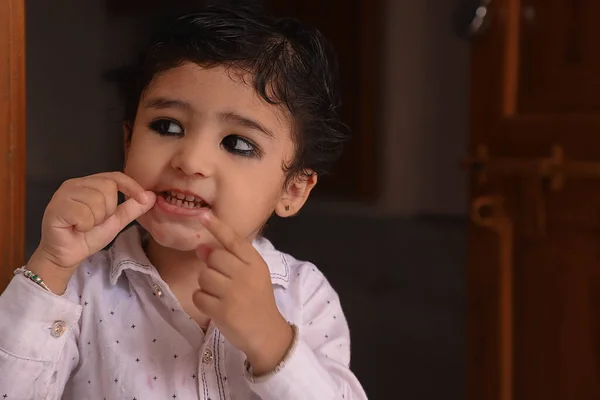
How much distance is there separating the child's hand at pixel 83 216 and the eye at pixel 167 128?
75mm

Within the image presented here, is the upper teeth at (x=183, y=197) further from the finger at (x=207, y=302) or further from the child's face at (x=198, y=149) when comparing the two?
the finger at (x=207, y=302)

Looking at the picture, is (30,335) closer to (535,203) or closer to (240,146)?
(240,146)

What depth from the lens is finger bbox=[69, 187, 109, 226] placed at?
0.75 metres

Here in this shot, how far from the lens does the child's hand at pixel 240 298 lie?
2.54ft

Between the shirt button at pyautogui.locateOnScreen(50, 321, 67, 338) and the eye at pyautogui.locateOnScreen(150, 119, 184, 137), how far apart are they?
0.24 metres

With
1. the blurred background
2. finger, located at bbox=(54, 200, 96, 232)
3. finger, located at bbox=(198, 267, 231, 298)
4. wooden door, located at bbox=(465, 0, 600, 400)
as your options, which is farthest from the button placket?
wooden door, located at bbox=(465, 0, 600, 400)

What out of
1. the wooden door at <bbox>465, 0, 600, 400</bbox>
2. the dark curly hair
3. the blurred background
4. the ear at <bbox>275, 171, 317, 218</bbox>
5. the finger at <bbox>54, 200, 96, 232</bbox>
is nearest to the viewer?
the finger at <bbox>54, 200, 96, 232</bbox>

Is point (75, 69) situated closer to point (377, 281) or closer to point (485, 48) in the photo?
point (485, 48)

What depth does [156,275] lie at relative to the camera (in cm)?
86

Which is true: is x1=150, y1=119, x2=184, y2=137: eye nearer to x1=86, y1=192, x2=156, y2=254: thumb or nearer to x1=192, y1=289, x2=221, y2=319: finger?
x1=86, y1=192, x2=156, y2=254: thumb

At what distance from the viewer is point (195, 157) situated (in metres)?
0.79

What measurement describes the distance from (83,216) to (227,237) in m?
0.15

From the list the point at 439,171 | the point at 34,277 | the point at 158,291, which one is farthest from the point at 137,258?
the point at 439,171

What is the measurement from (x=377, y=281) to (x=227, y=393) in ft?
3.67
